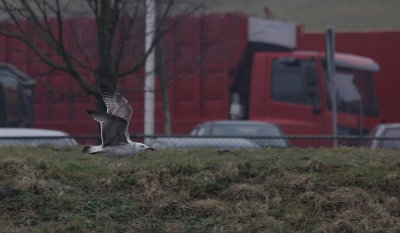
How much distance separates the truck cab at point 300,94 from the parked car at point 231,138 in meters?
3.22

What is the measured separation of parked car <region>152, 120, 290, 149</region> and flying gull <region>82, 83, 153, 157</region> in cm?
327

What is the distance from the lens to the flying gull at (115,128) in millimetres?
11281

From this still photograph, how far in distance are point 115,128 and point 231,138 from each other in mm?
3955

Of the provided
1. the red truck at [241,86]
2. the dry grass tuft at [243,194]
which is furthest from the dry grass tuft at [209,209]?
the red truck at [241,86]

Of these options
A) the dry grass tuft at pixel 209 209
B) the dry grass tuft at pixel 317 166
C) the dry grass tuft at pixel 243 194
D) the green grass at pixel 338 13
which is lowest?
the dry grass tuft at pixel 209 209

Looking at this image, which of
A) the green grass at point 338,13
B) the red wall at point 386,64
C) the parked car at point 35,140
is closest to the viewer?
the parked car at point 35,140

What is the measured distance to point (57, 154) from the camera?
A: 42.7 ft

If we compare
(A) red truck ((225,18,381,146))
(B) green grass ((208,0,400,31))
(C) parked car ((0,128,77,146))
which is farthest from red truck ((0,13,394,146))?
(B) green grass ((208,0,400,31))

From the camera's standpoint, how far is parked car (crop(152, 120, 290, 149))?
593 inches

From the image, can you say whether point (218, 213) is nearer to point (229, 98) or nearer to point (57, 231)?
point (57, 231)

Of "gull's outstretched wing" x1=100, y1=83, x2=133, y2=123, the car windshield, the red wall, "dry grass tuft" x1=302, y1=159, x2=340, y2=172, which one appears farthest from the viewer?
the red wall

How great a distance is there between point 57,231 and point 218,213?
5.67 feet

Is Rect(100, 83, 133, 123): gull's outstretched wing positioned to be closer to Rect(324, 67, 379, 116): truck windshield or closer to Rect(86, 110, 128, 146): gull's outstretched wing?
Rect(86, 110, 128, 146): gull's outstretched wing

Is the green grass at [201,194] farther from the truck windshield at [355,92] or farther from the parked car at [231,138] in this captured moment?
the truck windshield at [355,92]
